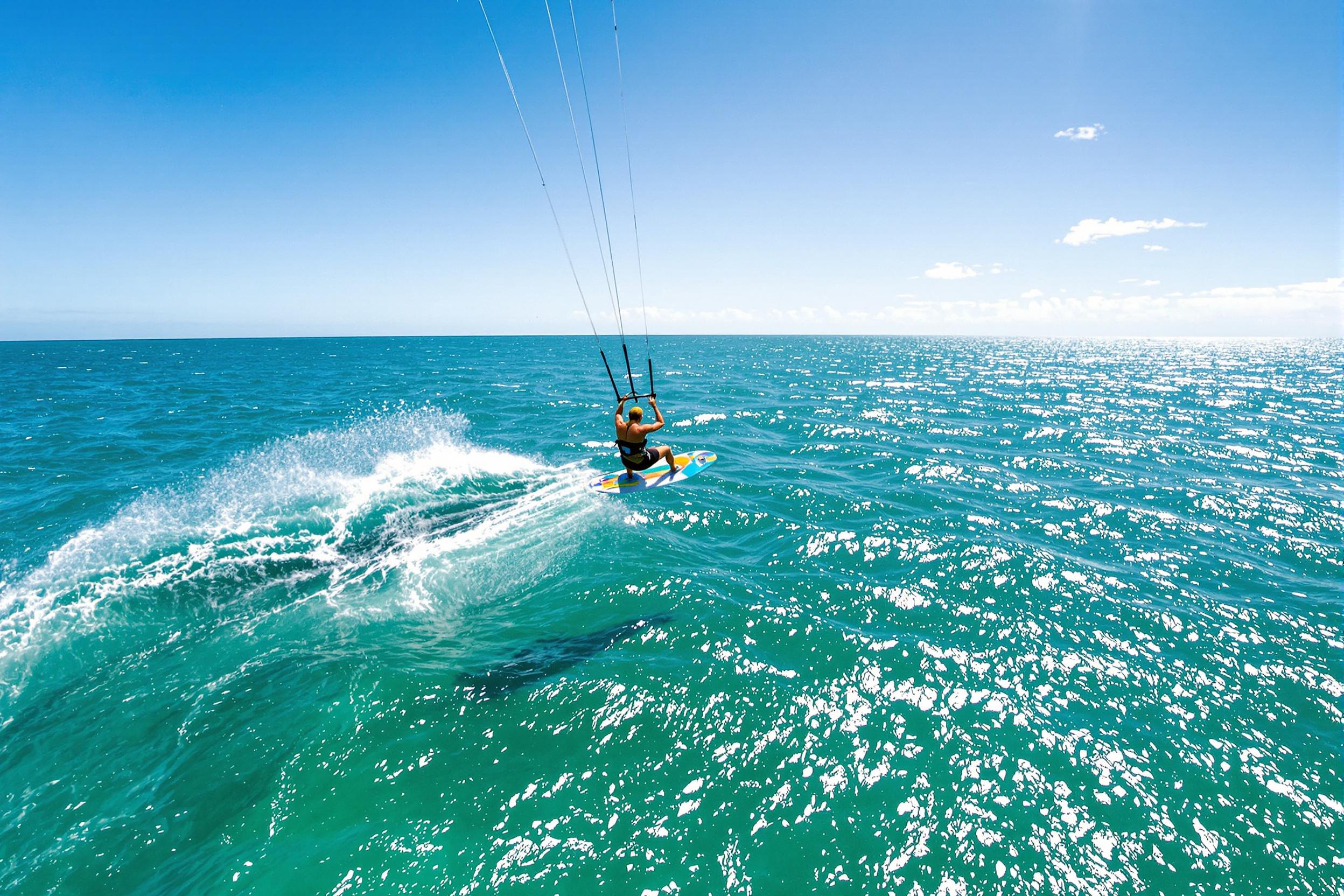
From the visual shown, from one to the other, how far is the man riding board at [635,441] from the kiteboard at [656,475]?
1.03 ft

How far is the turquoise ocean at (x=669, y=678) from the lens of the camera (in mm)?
7805

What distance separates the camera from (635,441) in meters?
15.3

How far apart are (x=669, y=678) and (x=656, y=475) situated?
23.2 feet

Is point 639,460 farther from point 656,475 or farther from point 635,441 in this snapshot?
point 656,475

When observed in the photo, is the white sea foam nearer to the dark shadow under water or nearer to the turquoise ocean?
the turquoise ocean

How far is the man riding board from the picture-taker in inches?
592

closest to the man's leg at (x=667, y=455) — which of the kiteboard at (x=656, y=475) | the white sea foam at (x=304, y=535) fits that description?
the kiteboard at (x=656, y=475)

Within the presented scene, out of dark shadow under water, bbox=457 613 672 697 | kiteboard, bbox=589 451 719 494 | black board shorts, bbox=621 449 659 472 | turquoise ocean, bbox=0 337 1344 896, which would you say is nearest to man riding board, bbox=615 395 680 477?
black board shorts, bbox=621 449 659 472

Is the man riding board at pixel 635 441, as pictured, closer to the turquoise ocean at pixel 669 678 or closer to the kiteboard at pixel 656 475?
the kiteboard at pixel 656 475

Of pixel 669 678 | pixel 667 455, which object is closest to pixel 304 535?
pixel 667 455

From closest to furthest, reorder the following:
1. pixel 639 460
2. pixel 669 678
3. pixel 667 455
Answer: pixel 669 678
pixel 639 460
pixel 667 455

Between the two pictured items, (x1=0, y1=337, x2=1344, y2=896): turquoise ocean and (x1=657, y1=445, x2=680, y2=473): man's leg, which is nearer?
(x1=0, y1=337, x2=1344, y2=896): turquoise ocean

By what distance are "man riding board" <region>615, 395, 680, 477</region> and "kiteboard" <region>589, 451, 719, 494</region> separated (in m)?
0.31

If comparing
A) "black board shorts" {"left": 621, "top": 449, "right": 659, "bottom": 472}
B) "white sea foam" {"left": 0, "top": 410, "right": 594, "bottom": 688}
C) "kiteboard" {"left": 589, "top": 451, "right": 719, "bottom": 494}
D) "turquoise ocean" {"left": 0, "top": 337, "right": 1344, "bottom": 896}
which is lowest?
"turquoise ocean" {"left": 0, "top": 337, "right": 1344, "bottom": 896}
